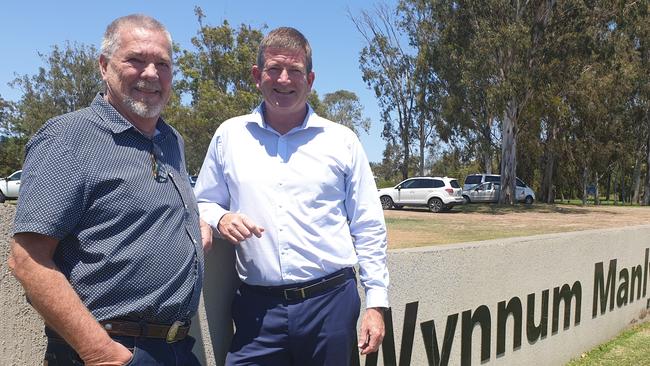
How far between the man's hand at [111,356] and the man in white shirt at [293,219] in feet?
2.30

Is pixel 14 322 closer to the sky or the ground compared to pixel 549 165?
closer to the ground

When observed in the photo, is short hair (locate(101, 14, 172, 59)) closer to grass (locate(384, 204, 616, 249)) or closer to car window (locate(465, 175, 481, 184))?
grass (locate(384, 204, 616, 249))

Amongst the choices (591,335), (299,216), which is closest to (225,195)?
(299,216)

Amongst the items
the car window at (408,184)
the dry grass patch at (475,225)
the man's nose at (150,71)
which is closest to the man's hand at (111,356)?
the man's nose at (150,71)

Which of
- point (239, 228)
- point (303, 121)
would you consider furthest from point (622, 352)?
point (239, 228)

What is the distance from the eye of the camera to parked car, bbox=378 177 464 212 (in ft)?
79.6

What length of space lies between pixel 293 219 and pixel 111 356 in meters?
0.95

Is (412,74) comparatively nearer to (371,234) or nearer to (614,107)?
(614,107)

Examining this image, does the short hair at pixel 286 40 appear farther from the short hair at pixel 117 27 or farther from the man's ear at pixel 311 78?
the short hair at pixel 117 27

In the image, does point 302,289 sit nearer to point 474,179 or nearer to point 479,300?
point 479,300

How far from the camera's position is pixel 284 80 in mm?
2412

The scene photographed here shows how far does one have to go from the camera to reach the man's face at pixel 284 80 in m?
2.42

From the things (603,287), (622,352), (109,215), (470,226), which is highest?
(109,215)

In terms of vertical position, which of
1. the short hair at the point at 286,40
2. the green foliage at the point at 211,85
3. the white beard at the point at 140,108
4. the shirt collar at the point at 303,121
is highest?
the green foliage at the point at 211,85
